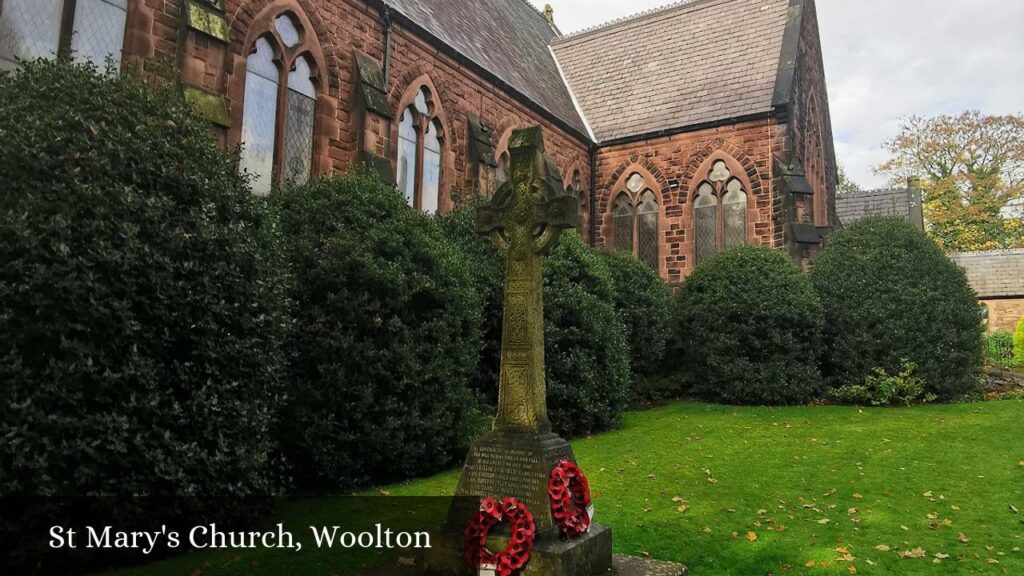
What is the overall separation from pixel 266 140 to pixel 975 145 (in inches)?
1622

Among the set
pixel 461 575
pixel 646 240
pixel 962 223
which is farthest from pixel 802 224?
pixel 962 223

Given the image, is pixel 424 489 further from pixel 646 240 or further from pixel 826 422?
pixel 646 240

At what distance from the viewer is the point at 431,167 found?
14.9 metres

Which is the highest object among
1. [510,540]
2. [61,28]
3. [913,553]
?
[61,28]

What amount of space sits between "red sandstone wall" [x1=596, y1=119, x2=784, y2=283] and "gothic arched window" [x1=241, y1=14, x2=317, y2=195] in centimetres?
1163

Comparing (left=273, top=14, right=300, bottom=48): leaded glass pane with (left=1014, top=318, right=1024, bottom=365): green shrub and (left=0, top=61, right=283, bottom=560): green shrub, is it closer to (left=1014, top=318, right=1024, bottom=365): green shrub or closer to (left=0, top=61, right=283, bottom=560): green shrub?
(left=0, top=61, right=283, bottom=560): green shrub

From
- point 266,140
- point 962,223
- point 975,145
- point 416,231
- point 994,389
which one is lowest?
point 994,389

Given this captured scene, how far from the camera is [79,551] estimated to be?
4.84m

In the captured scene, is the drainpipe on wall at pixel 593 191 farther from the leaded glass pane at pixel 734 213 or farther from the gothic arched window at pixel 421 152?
the gothic arched window at pixel 421 152

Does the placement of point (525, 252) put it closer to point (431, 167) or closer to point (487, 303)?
point (487, 303)

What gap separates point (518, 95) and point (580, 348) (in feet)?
30.3

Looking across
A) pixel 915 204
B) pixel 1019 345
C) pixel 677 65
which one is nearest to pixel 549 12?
pixel 677 65

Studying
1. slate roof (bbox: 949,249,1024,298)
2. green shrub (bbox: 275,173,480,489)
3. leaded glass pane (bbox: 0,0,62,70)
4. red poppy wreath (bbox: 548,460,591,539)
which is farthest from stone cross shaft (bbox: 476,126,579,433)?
slate roof (bbox: 949,249,1024,298)

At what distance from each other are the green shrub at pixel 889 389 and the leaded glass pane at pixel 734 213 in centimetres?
651
